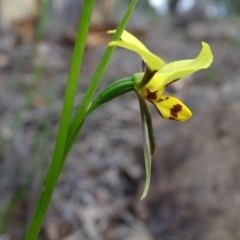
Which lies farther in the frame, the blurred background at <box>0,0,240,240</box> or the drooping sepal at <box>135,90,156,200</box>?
the blurred background at <box>0,0,240,240</box>

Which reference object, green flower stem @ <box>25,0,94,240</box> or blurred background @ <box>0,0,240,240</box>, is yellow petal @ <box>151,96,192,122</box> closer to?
green flower stem @ <box>25,0,94,240</box>

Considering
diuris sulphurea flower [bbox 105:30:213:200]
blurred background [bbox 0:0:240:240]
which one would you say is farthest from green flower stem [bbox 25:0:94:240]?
blurred background [bbox 0:0:240:240]

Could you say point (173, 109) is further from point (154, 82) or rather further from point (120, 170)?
point (120, 170)

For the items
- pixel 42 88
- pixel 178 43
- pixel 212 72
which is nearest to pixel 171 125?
pixel 42 88

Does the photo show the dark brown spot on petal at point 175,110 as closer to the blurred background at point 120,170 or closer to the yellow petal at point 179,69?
the yellow petal at point 179,69

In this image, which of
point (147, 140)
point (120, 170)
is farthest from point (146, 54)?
point (120, 170)

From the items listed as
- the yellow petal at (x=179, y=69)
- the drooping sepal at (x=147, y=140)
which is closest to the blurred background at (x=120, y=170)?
the drooping sepal at (x=147, y=140)

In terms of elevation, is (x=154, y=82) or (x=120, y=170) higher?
(x=120, y=170)
